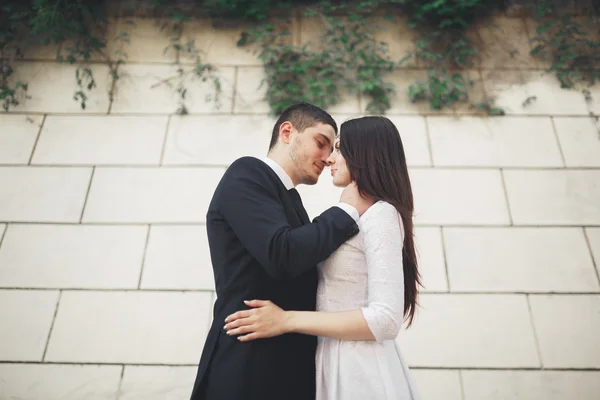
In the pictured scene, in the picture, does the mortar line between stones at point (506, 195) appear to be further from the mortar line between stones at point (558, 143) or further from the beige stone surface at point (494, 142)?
the mortar line between stones at point (558, 143)

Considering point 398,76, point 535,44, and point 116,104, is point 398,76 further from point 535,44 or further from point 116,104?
point 116,104

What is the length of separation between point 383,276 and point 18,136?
3.01 metres

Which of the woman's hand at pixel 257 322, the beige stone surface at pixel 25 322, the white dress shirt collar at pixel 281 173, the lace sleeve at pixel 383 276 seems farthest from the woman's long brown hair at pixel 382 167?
the beige stone surface at pixel 25 322

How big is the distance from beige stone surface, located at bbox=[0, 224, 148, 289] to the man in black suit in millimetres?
1462

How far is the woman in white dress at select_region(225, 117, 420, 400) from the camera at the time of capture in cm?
143

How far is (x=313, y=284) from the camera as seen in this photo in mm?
1684

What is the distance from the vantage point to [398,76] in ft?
11.3

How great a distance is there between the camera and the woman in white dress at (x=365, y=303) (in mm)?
1435

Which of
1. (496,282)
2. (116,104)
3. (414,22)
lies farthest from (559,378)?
(116,104)

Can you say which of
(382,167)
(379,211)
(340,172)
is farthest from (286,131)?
(379,211)

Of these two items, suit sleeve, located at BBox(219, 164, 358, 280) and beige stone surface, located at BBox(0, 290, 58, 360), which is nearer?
suit sleeve, located at BBox(219, 164, 358, 280)

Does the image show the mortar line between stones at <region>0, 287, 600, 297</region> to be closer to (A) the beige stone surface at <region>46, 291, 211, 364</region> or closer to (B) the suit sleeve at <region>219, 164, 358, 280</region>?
(A) the beige stone surface at <region>46, 291, 211, 364</region>

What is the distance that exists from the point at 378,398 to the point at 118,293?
1943mm

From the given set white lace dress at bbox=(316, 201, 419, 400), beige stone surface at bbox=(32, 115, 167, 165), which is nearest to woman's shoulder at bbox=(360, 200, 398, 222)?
white lace dress at bbox=(316, 201, 419, 400)
